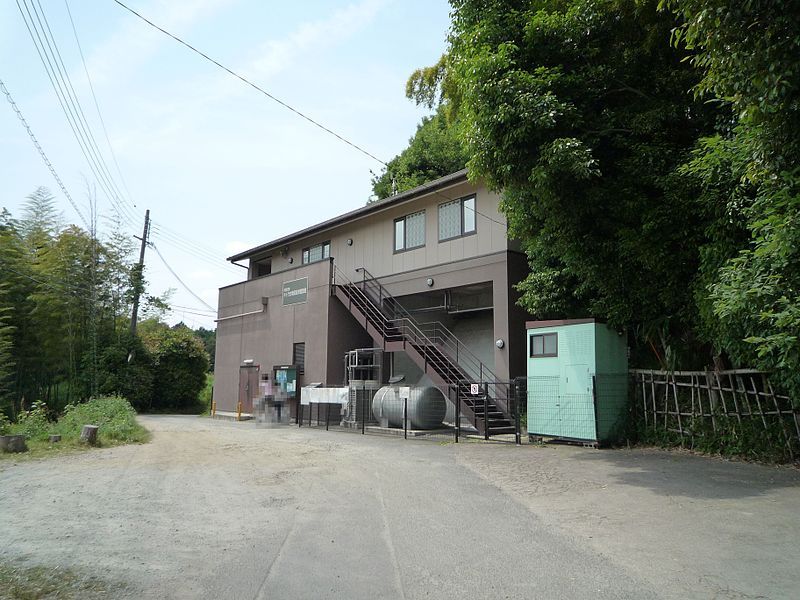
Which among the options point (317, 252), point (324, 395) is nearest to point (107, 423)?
point (324, 395)

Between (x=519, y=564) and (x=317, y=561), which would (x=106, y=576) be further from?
(x=519, y=564)

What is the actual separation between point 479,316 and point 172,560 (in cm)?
1628

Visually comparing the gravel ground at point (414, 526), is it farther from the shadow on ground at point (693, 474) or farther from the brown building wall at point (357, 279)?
the brown building wall at point (357, 279)

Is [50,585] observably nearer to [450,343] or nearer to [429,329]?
[450,343]

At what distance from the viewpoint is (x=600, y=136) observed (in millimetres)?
11398

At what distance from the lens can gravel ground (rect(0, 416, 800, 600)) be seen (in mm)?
4555

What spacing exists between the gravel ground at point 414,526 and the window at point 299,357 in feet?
34.8

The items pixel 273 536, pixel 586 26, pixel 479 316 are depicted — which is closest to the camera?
pixel 273 536

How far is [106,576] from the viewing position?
455 cm

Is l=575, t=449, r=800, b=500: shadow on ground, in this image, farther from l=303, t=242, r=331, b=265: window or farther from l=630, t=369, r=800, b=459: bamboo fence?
l=303, t=242, r=331, b=265: window

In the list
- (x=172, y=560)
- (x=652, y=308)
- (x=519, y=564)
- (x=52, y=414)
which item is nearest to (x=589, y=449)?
(x=652, y=308)

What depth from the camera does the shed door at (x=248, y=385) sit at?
80.6 ft

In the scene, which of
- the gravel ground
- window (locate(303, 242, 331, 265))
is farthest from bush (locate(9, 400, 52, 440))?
window (locate(303, 242, 331, 265))

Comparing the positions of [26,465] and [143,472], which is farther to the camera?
[26,465]
